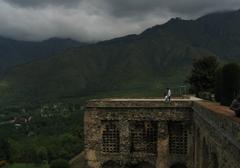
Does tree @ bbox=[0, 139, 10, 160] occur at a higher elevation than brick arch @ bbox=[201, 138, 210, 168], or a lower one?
lower

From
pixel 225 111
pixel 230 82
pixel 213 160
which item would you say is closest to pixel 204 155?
pixel 230 82

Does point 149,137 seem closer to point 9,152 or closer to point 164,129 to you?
point 164,129

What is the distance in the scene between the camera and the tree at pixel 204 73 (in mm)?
50406

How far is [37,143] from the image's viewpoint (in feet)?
401

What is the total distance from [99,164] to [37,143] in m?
87.7

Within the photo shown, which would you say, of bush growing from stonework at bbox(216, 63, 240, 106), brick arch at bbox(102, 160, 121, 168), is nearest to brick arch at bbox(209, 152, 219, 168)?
bush growing from stonework at bbox(216, 63, 240, 106)

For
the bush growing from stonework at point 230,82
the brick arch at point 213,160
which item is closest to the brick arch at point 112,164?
the bush growing from stonework at point 230,82

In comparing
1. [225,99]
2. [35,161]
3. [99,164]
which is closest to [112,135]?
[99,164]

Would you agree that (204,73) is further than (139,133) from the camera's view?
Yes

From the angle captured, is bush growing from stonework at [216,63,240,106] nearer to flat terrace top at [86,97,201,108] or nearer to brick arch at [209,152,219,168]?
brick arch at [209,152,219,168]

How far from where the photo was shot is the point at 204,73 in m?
50.5

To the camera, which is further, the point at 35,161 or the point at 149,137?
the point at 35,161

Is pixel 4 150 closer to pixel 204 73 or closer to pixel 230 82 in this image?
pixel 204 73

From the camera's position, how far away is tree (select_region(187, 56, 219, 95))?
50.4m
